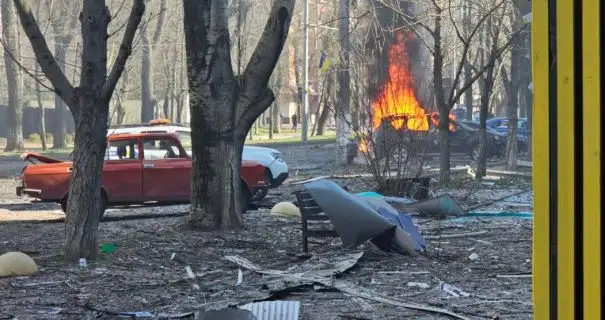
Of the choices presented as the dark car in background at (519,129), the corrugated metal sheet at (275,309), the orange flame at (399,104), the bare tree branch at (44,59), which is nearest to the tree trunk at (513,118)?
the orange flame at (399,104)

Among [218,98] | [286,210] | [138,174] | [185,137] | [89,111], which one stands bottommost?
[286,210]

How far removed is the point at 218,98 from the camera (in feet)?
39.1

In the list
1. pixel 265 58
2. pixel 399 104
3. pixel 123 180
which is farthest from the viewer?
pixel 399 104

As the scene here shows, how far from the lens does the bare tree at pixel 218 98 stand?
1193 cm

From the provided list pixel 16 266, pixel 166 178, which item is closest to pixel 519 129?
pixel 166 178

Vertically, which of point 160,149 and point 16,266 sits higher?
point 160,149

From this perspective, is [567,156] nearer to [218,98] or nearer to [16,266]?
[16,266]

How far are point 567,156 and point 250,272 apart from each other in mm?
7279

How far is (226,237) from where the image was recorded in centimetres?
1155

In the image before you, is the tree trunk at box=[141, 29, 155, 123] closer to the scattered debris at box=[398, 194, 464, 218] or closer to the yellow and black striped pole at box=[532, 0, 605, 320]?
the scattered debris at box=[398, 194, 464, 218]

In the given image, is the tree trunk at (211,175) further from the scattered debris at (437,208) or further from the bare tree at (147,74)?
the bare tree at (147,74)

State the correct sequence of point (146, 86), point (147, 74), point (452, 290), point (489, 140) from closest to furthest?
point (452, 290) → point (489, 140) → point (146, 86) → point (147, 74)
